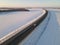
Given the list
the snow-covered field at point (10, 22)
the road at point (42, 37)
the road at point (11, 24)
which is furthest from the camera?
the snow-covered field at point (10, 22)

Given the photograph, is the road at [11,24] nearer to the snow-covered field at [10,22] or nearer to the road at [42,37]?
the snow-covered field at [10,22]

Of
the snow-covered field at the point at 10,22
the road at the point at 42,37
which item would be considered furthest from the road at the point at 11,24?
the road at the point at 42,37

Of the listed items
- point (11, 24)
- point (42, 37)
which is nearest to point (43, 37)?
point (42, 37)

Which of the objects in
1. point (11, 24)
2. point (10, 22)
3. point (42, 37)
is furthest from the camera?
point (10, 22)

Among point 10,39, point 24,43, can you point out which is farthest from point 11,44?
point 24,43

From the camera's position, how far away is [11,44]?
172cm

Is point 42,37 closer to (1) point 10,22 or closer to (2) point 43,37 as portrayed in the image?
(2) point 43,37

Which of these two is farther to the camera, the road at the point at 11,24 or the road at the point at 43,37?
the road at the point at 43,37

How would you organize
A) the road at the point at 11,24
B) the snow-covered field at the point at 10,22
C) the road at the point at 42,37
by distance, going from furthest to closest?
the snow-covered field at the point at 10,22 → the road at the point at 42,37 → the road at the point at 11,24

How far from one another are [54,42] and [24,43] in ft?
1.30

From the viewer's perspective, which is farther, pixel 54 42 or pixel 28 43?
pixel 54 42

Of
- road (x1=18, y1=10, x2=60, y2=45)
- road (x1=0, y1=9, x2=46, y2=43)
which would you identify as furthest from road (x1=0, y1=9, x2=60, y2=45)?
road (x1=0, y1=9, x2=46, y2=43)

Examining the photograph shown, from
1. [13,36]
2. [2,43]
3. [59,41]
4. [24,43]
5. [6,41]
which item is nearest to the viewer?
[2,43]

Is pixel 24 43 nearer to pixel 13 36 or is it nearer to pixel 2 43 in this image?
pixel 13 36
